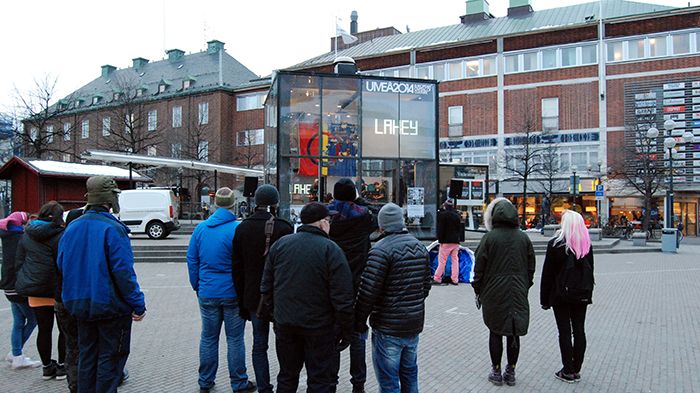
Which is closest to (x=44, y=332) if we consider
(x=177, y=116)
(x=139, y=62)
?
(x=177, y=116)

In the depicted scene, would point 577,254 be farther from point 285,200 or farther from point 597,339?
point 285,200

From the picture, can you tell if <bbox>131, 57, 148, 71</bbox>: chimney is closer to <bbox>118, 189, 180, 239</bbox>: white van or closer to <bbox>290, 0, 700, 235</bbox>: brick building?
<bbox>290, 0, 700, 235</bbox>: brick building

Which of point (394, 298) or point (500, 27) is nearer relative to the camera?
point (394, 298)

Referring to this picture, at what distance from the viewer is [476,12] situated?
46875 millimetres

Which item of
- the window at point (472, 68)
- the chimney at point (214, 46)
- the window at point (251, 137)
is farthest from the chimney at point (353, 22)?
the window at point (472, 68)

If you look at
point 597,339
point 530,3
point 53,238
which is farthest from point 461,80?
point 53,238

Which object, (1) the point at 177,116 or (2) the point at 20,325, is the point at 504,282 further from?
(1) the point at 177,116

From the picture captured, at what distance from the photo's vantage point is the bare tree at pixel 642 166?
31219 mm

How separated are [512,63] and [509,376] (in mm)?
38907

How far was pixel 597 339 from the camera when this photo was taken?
744cm

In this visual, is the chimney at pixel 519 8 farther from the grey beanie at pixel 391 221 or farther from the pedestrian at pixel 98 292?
the pedestrian at pixel 98 292

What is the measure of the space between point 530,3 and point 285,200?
37.8 m

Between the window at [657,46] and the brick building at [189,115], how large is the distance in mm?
31687

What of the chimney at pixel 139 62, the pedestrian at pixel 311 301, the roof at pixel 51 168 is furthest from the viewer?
the chimney at pixel 139 62
